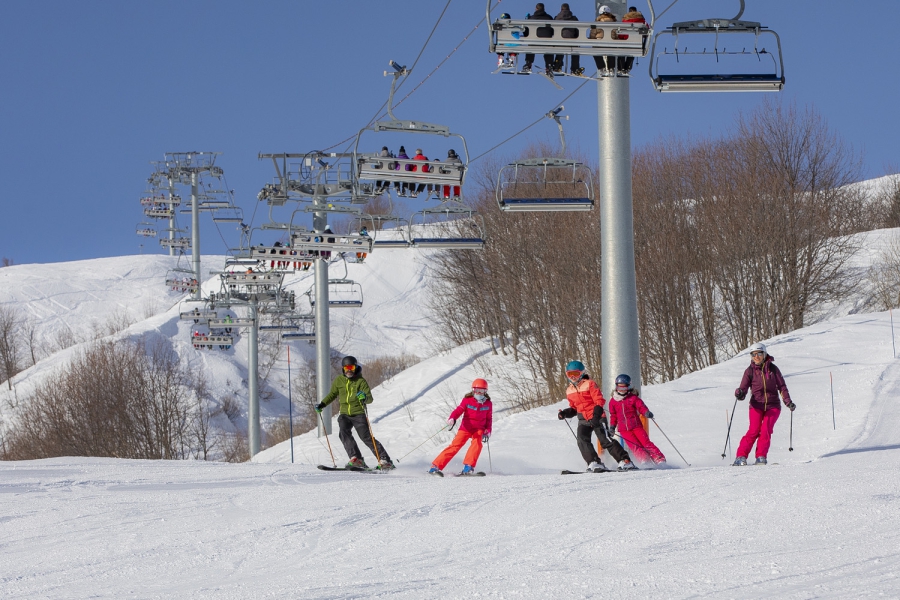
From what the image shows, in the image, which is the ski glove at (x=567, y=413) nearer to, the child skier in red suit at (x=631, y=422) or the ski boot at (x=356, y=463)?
the child skier in red suit at (x=631, y=422)

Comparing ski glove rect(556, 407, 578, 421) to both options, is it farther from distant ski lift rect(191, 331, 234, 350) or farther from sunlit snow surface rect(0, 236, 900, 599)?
distant ski lift rect(191, 331, 234, 350)

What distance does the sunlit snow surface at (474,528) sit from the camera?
5984 millimetres

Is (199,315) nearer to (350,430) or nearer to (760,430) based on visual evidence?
(350,430)

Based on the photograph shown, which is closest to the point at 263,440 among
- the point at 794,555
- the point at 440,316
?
the point at 440,316

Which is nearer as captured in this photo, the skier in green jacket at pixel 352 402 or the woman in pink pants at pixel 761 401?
the woman in pink pants at pixel 761 401

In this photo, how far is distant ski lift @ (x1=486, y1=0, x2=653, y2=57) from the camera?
9938 mm

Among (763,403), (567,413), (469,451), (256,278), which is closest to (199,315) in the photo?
(256,278)

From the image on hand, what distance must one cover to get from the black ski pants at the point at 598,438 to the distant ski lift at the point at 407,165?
5.19 metres

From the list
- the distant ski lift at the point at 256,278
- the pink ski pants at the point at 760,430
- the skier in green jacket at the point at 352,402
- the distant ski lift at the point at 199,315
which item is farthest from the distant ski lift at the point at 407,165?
the distant ski lift at the point at 199,315

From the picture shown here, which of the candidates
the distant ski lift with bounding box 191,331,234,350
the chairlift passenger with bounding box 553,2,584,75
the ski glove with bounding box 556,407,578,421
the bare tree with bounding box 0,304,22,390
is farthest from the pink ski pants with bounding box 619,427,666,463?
the bare tree with bounding box 0,304,22,390

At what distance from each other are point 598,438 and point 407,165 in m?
5.90

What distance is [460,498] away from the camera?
31.7 ft

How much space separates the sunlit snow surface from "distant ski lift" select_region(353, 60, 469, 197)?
15.3ft

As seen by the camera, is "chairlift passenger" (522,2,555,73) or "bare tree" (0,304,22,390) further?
"bare tree" (0,304,22,390)
